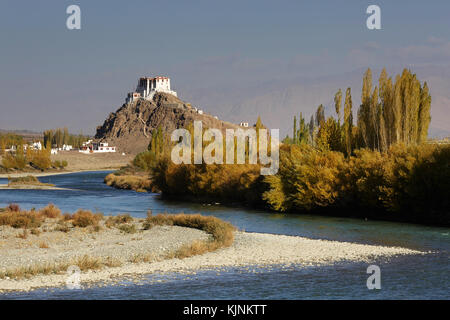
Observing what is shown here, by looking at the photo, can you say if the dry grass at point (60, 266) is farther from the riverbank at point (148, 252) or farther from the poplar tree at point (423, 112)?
the poplar tree at point (423, 112)

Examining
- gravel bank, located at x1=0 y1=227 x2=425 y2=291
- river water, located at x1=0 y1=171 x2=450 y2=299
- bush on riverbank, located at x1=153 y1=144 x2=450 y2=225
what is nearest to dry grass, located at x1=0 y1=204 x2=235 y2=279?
gravel bank, located at x1=0 y1=227 x2=425 y2=291

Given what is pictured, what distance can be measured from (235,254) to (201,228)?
727 centimetres

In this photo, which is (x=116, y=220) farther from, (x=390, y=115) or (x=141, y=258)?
(x=390, y=115)

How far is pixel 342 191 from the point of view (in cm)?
3959

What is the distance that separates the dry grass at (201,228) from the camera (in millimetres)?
23266

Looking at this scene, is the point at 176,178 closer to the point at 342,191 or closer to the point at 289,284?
the point at 342,191

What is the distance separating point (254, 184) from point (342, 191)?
32.3 ft

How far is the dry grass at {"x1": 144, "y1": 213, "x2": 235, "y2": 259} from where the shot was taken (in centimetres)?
2327

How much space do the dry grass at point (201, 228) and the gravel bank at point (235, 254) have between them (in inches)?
15.0

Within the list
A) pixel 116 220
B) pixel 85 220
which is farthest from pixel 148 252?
pixel 116 220

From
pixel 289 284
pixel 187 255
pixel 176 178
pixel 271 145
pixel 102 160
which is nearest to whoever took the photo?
pixel 289 284

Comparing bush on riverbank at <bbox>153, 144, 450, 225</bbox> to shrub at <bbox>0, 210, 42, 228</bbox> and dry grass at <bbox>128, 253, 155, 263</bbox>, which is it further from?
dry grass at <bbox>128, 253, 155, 263</bbox>
